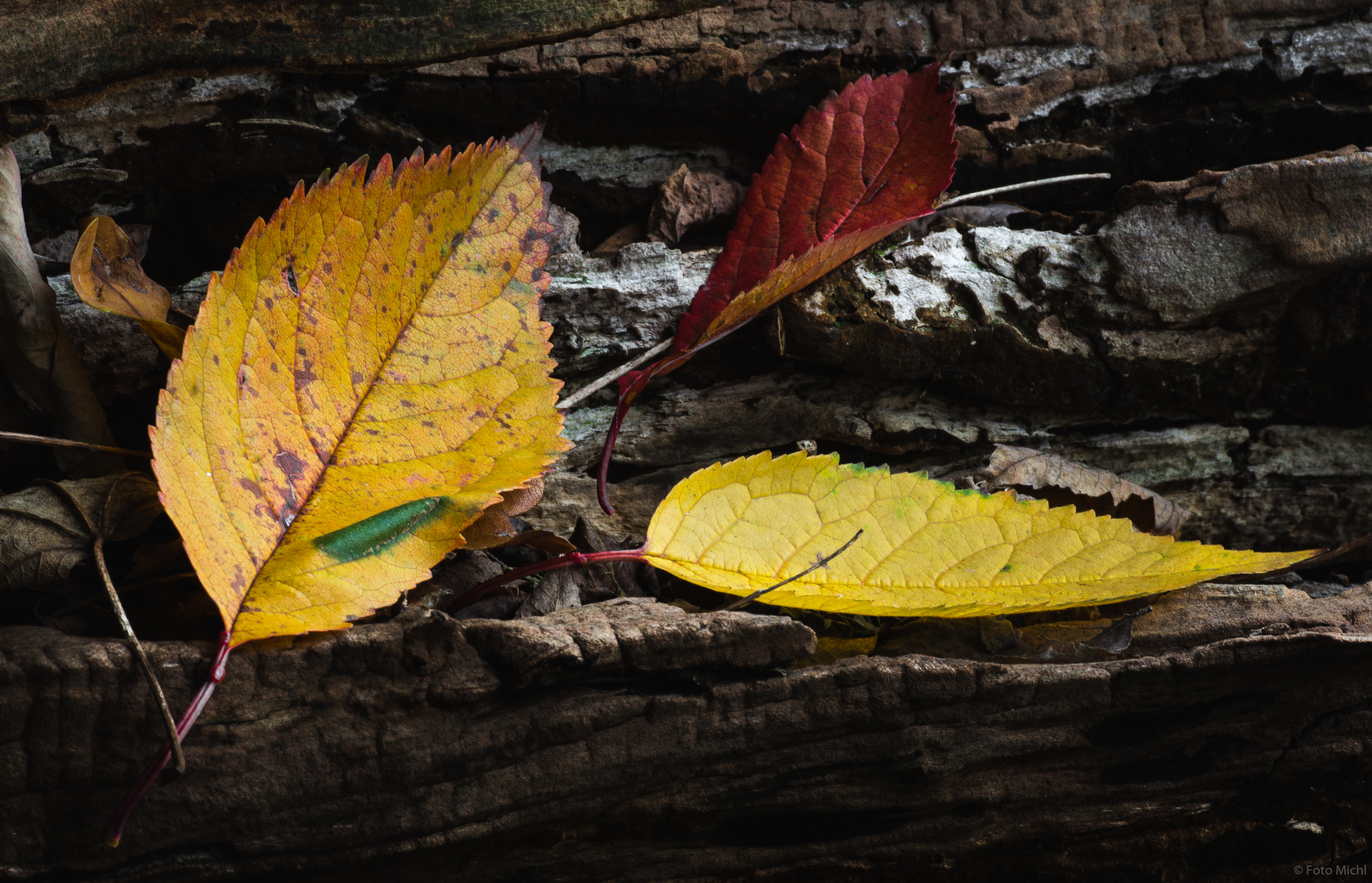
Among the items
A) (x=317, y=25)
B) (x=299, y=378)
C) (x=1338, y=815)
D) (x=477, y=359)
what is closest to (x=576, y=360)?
(x=477, y=359)

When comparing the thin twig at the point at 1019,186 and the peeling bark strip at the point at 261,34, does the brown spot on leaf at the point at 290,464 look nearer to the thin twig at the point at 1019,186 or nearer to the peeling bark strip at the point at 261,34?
the peeling bark strip at the point at 261,34

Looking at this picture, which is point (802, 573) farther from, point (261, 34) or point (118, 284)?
point (261, 34)

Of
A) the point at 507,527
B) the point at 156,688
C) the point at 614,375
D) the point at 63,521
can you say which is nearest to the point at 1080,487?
the point at 614,375

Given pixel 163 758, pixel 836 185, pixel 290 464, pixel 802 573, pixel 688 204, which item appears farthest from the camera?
pixel 688 204

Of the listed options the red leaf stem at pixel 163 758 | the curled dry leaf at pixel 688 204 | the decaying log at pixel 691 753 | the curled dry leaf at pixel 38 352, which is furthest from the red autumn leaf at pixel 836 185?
the curled dry leaf at pixel 38 352

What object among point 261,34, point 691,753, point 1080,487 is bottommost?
point 691,753
